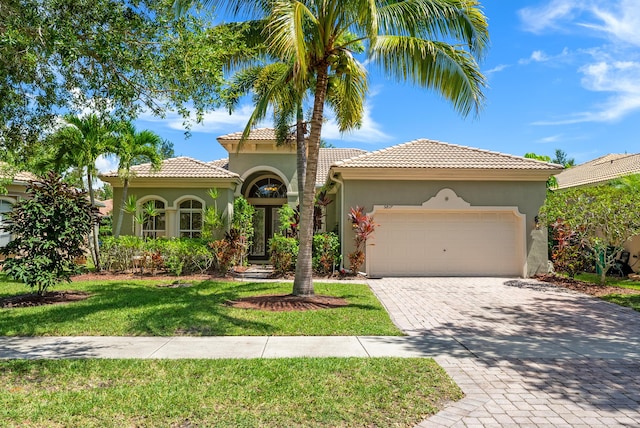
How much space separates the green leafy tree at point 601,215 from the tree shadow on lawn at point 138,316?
36.2 ft

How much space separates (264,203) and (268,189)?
78cm

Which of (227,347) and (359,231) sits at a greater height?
(359,231)

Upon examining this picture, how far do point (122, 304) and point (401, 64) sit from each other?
8.61m

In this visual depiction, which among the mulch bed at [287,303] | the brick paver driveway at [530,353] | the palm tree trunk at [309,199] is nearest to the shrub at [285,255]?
the brick paver driveway at [530,353]

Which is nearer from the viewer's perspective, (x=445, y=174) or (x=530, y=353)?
(x=530, y=353)

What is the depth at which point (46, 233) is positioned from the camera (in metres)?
10.3

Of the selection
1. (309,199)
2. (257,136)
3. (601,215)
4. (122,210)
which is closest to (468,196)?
(601,215)

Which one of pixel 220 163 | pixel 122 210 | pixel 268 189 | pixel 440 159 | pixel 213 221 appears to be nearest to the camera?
pixel 440 159

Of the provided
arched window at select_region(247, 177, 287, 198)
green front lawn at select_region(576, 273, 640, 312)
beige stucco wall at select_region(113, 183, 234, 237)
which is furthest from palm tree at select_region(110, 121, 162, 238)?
green front lawn at select_region(576, 273, 640, 312)

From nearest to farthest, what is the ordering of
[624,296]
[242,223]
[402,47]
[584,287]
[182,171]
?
[402,47] → [624,296] → [584,287] → [242,223] → [182,171]

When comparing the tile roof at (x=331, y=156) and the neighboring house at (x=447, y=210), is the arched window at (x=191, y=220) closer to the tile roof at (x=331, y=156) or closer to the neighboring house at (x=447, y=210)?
the neighboring house at (x=447, y=210)

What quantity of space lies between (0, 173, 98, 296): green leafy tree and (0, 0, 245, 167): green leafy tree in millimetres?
2819

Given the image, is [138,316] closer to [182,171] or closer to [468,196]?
[182,171]

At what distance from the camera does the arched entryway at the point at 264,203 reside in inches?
830
